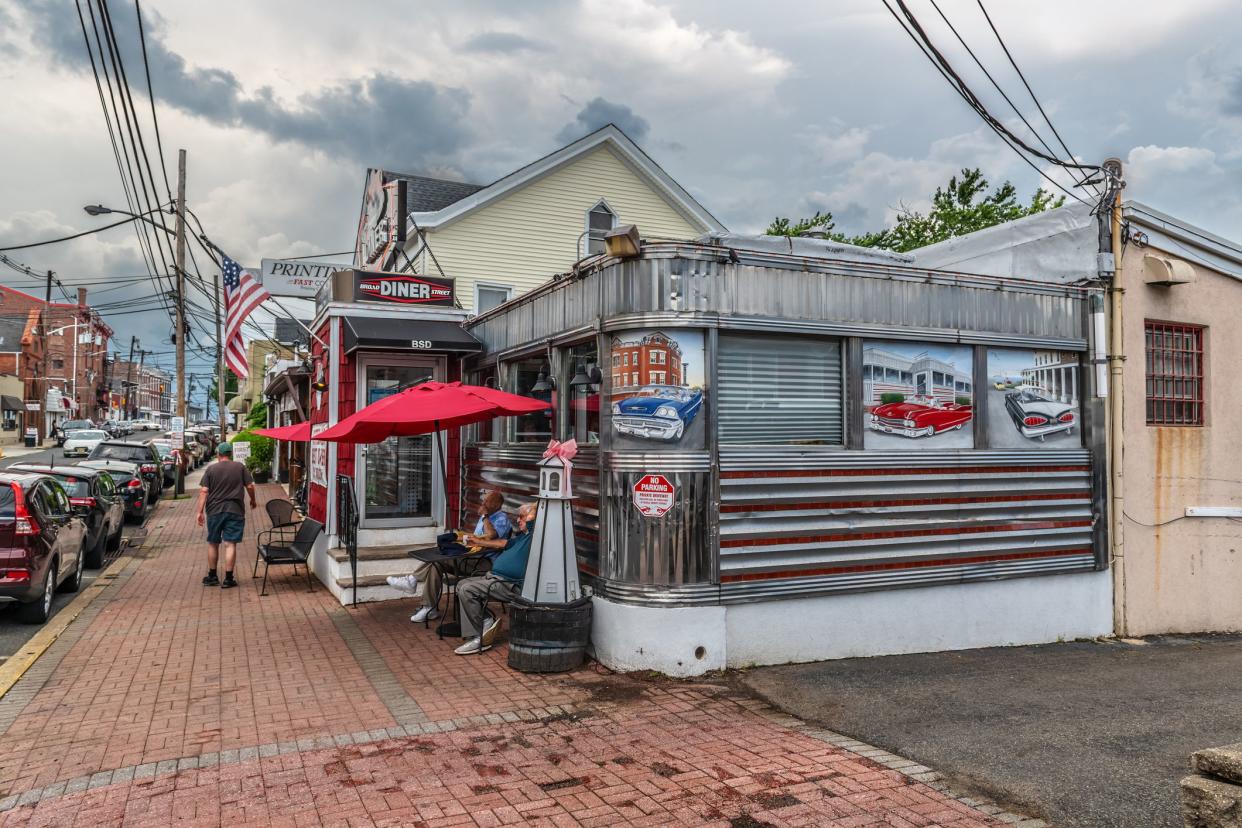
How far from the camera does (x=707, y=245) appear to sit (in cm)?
738

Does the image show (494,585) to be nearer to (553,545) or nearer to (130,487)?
(553,545)

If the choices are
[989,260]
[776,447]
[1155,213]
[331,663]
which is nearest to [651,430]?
[776,447]

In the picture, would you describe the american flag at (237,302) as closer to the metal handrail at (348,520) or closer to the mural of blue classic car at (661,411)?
the metal handrail at (348,520)

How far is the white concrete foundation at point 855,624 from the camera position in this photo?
7.00 metres

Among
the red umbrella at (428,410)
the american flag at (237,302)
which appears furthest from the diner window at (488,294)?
the red umbrella at (428,410)

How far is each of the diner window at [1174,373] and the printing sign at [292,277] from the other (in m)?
14.5

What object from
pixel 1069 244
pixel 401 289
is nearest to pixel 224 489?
pixel 401 289

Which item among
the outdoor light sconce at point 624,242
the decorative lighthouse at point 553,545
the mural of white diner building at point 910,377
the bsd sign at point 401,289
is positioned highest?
the bsd sign at point 401,289

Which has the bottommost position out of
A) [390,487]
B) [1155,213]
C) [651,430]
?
[390,487]

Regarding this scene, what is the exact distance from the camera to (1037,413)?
878cm

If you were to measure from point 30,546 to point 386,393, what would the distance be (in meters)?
3.96

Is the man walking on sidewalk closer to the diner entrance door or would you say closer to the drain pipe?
the diner entrance door

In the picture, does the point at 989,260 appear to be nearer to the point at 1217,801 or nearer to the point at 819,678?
the point at 819,678

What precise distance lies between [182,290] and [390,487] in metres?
16.6
